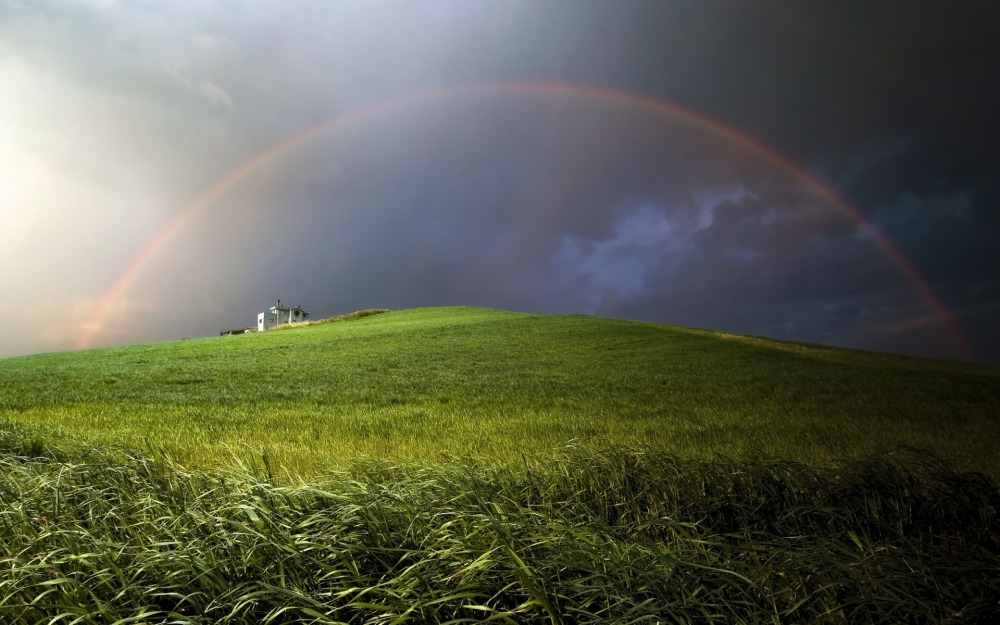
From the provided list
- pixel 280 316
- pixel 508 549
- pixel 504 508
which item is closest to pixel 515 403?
pixel 504 508

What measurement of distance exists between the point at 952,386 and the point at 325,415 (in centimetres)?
2221

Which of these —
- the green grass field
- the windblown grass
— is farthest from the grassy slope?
the windblown grass

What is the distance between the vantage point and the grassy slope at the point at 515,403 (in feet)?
33.1

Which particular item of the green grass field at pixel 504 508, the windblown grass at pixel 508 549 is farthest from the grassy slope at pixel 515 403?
the windblown grass at pixel 508 549

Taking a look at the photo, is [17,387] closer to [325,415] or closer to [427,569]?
[325,415]

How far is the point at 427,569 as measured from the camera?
11.0ft

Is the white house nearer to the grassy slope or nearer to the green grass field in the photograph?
the grassy slope

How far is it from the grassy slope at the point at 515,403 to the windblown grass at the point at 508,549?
8.87 ft

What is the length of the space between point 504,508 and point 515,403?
10.6 metres

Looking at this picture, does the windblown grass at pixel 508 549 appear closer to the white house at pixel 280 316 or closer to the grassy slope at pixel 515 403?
the grassy slope at pixel 515 403

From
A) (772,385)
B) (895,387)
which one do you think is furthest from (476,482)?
(895,387)

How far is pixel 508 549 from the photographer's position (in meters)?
3.08

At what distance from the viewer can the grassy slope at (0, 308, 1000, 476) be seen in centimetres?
1008

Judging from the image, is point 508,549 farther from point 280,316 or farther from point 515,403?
point 280,316
